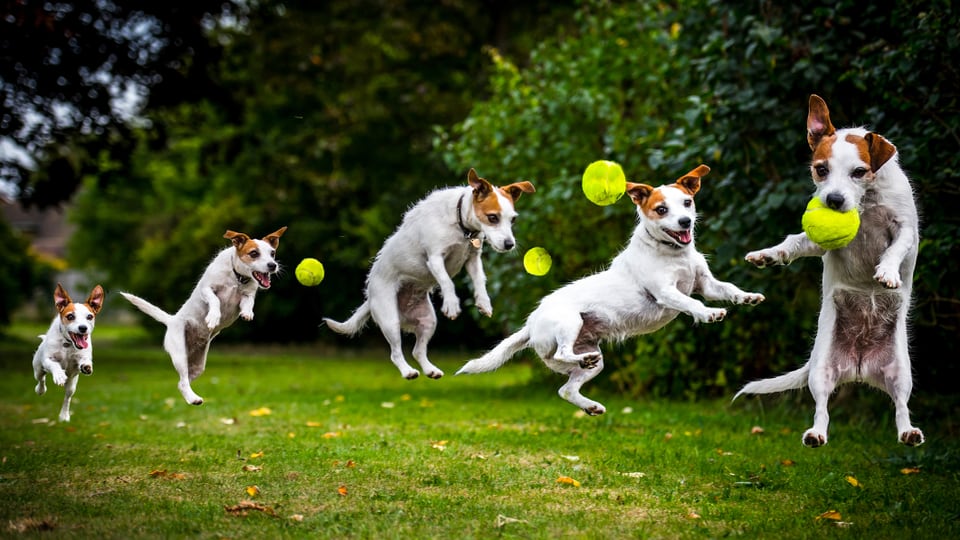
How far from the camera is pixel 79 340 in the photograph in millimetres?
5711

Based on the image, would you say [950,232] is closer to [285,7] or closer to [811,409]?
[811,409]

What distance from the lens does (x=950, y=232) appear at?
740cm

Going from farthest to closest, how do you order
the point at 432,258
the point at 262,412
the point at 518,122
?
the point at 518,122 → the point at 262,412 → the point at 432,258

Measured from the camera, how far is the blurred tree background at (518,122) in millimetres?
8031

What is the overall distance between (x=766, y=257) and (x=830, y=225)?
33cm

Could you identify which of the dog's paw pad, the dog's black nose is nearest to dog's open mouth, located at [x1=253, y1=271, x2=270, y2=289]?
the dog's black nose

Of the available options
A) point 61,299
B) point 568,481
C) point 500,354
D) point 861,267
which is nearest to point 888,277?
point 861,267

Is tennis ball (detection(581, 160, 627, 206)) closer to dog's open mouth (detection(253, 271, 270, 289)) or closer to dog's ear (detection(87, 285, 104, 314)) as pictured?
dog's open mouth (detection(253, 271, 270, 289))

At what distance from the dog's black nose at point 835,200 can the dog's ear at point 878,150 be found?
0.29 metres

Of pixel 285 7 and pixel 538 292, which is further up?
pixel 285 7

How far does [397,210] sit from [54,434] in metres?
10.6

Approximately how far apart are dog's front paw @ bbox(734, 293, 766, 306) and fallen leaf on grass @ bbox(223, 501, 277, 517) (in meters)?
3.12

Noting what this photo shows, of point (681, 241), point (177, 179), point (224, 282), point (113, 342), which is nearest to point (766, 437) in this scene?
point (681, 241)

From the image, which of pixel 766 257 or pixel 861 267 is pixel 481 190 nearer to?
pixel 766 257
